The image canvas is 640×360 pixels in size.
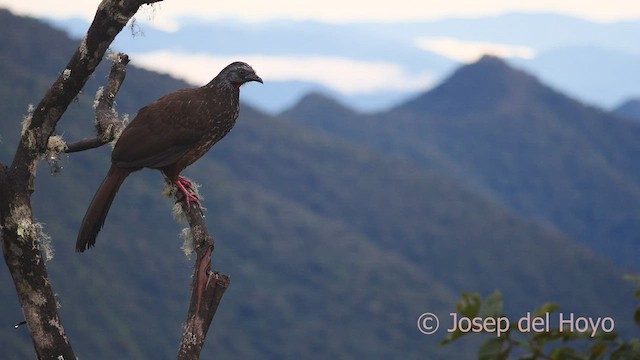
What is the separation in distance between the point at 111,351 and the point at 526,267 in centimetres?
6638

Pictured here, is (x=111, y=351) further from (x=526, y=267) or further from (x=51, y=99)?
(x=51, y=99)

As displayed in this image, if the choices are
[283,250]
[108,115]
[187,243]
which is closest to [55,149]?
[108,115]

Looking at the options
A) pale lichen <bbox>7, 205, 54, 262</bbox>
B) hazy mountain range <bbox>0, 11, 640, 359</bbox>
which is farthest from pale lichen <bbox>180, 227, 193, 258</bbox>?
hazy mountain range <bbox>0, 11, 640, 359</bbox>

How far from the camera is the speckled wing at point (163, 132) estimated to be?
8.59 metres

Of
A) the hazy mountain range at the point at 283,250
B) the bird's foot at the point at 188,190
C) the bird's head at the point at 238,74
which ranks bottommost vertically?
the bird's foot at the point at 188,190

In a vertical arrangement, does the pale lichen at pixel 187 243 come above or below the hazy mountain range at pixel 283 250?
below

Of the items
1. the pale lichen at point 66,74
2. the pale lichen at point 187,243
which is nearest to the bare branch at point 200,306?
the pale lichen at point 187,243

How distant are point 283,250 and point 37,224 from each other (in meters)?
124

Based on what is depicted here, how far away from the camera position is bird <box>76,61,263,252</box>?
853cm

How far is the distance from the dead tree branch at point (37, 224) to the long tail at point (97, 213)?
335 millimetres

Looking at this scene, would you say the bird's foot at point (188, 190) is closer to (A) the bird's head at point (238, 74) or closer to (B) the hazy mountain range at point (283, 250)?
(A) the bird's head at point (238, 74)

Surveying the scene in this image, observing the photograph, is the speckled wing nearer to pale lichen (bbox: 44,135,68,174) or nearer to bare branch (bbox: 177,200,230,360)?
pale lichen (bbox: 44,135,68,174)

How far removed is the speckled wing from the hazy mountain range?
75448mm

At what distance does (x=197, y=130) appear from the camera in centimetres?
920
